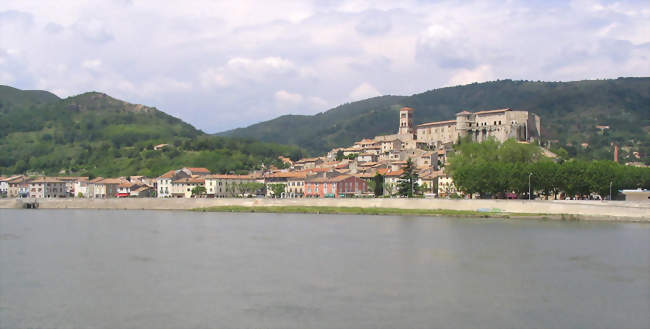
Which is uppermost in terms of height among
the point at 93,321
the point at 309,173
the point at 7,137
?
the point at 7,137

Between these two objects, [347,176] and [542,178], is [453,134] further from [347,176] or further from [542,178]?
[542,178]

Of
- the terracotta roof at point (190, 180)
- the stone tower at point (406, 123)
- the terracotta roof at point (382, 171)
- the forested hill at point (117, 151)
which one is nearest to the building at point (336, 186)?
the terracotta roof at point (382, 171)

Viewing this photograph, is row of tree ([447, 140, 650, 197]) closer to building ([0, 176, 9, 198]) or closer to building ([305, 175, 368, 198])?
building ([305, 175, 368, 198])

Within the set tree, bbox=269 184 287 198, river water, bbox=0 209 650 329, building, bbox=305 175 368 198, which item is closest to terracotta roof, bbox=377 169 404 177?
building, bbox=305 175 368 198

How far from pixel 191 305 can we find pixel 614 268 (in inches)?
780

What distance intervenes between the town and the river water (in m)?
44.7

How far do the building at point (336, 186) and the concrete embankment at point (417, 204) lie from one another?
16.3 meters

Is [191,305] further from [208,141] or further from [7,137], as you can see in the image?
[7,137]

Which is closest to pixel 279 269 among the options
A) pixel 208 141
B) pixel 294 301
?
pixel 294 301

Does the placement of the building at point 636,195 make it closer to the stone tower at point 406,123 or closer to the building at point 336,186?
the building at point 336,186

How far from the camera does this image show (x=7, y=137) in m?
186

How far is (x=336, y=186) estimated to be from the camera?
92.8 m

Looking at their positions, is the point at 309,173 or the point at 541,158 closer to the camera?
the point at 541,158

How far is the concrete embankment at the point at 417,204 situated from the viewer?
5766 centimetres
